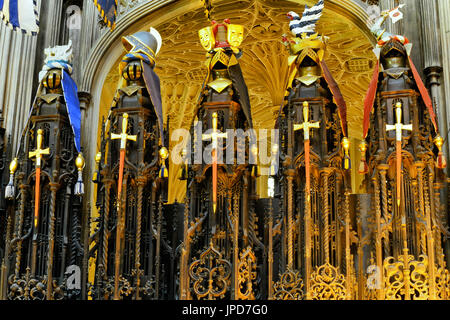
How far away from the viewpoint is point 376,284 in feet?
35.4

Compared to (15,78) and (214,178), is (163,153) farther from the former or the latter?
(15,78)

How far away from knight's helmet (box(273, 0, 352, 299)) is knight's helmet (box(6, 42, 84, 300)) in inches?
118

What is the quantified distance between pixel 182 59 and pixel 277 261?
7.36 m

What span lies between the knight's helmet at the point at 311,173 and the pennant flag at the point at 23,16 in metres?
3.95

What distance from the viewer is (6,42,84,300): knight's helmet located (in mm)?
11859

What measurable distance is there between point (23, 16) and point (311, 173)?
16.4ft

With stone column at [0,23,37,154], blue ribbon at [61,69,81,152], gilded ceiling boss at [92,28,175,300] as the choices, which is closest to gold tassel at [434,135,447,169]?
gilded ceiling boss at [92,28,175,300]

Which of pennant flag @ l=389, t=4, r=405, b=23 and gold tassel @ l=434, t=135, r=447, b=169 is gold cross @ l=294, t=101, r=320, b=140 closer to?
gold tassel @ l=434, t=135, r=447, b=169

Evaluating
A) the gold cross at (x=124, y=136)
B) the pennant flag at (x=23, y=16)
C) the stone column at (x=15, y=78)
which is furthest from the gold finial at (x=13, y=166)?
the pennant flag at (x=23, y=16)

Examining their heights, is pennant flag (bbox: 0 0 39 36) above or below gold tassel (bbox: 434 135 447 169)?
above

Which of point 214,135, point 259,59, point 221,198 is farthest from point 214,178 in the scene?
point 259,59

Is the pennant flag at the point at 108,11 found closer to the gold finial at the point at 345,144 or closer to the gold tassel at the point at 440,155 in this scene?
the gold finial at the point at 345,144

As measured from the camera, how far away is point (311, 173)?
11.6 meters
